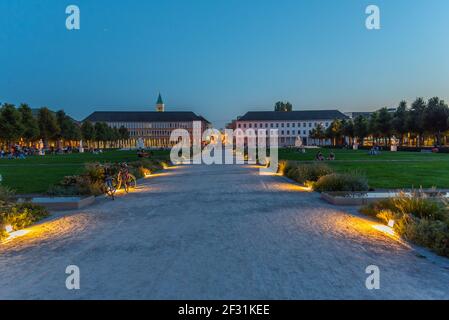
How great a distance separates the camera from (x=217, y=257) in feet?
21.2

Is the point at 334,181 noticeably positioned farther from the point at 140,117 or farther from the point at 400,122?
the point at 140,117

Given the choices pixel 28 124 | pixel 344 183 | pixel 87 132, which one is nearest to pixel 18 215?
pixel 344 183

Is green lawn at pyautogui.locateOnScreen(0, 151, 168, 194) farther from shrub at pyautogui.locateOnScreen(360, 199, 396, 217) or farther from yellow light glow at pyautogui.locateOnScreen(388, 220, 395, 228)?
yellow light glow at pyautogui.locateOnScreen(388, 220, 395, 228)

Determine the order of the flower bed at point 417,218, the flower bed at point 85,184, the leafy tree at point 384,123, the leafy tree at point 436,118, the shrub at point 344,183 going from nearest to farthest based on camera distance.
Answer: the flower bed at point 417,218
the flower bed at point 85,184
the shrub at point 344,183
the leafy tree at point 436,118
the leafy tree at point 384,123

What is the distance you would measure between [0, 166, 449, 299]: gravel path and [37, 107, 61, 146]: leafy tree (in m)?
66.6

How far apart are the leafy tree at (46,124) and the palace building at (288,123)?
91.9 metres

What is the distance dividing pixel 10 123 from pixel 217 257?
6107cm

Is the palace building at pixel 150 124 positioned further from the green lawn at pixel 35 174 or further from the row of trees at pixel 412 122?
the green lawn at pixel 35 174

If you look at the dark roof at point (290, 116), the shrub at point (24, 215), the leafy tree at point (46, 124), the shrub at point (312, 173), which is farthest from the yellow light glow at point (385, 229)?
the dark roof at point (290, 116)

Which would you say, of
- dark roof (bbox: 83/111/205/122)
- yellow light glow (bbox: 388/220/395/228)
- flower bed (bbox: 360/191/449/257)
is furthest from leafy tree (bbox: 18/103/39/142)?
dark roof (bbox: 83/111/205/122)

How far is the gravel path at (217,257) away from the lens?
16.3ft

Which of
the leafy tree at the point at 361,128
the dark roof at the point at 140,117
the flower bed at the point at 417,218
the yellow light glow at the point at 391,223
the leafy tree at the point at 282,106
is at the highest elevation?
the leafy tree at the point at 282,106
